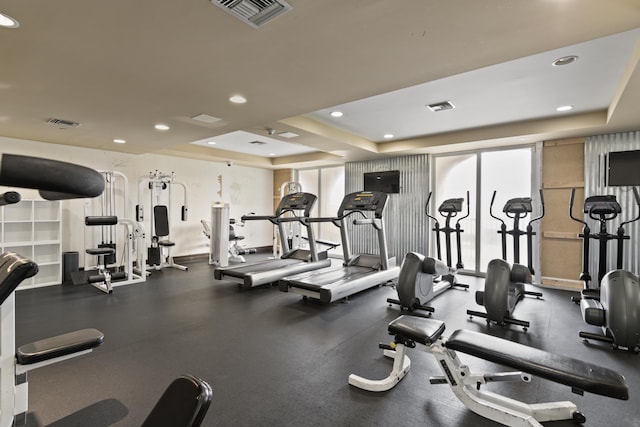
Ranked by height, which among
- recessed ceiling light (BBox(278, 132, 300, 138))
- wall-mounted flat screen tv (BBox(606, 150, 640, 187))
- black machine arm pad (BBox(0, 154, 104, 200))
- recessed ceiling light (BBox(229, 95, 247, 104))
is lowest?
black machine arm pad (BBox(0, 154, 104, 200))

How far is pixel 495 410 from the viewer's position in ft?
6.17

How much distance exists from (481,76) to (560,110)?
192 cm

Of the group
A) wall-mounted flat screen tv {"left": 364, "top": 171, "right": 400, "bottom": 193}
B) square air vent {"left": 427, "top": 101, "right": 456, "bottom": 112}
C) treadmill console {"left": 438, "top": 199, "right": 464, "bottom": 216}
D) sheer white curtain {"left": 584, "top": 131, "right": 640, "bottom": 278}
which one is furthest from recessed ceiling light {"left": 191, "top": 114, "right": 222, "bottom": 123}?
sheer white curtain {"left": 584, "top": 131, "right": 640, "bottom": 278}

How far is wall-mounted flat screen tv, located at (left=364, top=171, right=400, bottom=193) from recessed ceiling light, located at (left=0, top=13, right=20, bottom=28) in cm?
598

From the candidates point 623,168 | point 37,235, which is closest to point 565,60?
point 623,168

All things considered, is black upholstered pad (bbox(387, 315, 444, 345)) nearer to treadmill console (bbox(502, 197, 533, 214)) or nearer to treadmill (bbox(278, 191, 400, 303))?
treadmill (bbox(278, 191, 400, 303))

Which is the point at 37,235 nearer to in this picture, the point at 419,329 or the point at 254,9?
the point at 254,9

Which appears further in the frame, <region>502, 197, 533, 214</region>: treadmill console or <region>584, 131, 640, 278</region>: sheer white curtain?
<region>584, 131, 640, 278</region>: sheer white curtain

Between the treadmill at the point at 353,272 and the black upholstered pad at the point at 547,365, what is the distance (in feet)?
7.10

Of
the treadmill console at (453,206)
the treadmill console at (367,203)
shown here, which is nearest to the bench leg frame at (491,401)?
the treadmill console at (367,203)

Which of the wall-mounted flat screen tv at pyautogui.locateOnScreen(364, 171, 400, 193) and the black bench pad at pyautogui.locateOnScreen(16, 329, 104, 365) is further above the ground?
the wall-mounted flat screen tv at pyautogui.locateOnScreen(364, 171, 400, 193)

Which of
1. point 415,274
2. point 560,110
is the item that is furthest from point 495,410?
point 560,110

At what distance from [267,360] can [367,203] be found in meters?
2.87

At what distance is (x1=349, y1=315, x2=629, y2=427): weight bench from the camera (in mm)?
1586
